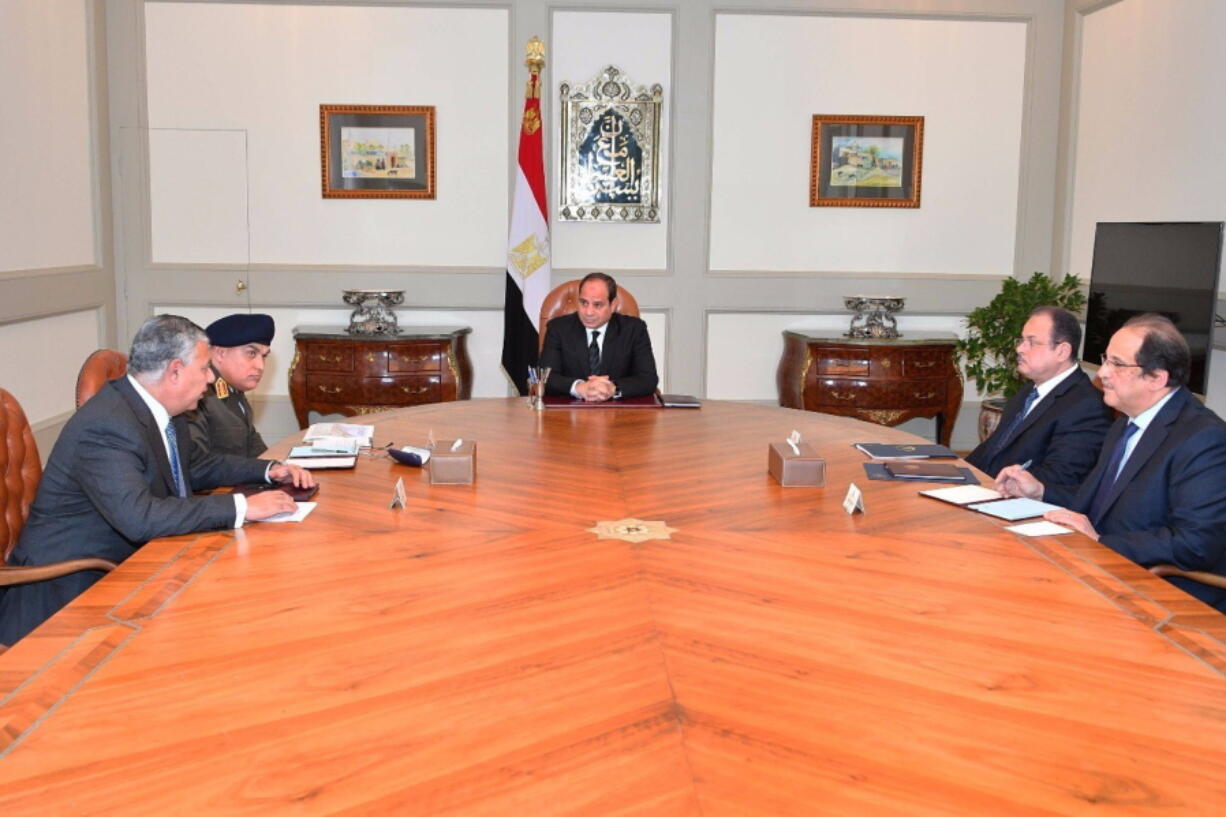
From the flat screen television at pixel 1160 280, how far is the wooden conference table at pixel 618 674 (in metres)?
2.46

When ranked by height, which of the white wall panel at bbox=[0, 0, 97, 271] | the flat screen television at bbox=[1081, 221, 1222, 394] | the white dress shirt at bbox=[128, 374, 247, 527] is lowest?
the white dress shirt at bbox=[128, 374, 247, 527]

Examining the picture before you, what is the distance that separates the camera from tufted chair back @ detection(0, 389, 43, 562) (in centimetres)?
284

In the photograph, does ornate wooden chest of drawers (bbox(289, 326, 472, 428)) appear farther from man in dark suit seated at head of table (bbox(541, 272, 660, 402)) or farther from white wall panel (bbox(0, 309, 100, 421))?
man in dark suit seated at head of table (bbox(541, 272, 660, 402))

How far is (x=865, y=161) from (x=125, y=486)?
533 cm

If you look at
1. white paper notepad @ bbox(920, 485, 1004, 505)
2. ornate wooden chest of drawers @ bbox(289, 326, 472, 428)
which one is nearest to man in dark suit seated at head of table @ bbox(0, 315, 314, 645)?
white paper notepad @ bbox(920, 485, 1004, 505)

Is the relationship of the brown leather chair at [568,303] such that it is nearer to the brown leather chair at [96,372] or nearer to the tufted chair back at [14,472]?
the brown leather chair at [96,372]

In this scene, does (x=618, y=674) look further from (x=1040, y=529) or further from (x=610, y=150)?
(x=610, y=150)

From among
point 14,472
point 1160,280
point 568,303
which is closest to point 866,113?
point 1160,280

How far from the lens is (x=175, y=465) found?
2934 millimetres

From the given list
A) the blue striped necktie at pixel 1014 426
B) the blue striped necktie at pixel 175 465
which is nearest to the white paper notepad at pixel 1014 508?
the blue striped necktie at pixel 1014 426

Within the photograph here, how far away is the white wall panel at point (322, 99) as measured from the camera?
6.73 m

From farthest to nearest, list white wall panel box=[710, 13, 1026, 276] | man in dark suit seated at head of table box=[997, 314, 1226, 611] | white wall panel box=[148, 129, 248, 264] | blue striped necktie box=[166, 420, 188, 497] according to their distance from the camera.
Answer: white wall panel box=[710, 13, 1026, 276]
white wall panel box=[148, 129, 248, 264]
blue striped necktie box=[166, 420, 188, 497]
man in dark suit seated at head of table box=[997, 314, 1226, 611]

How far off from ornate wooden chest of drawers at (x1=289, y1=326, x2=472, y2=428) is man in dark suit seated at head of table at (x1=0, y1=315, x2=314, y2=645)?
11.3 feet

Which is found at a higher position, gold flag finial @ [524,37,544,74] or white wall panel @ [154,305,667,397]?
gold flag finial @ [524,37,544,74]
